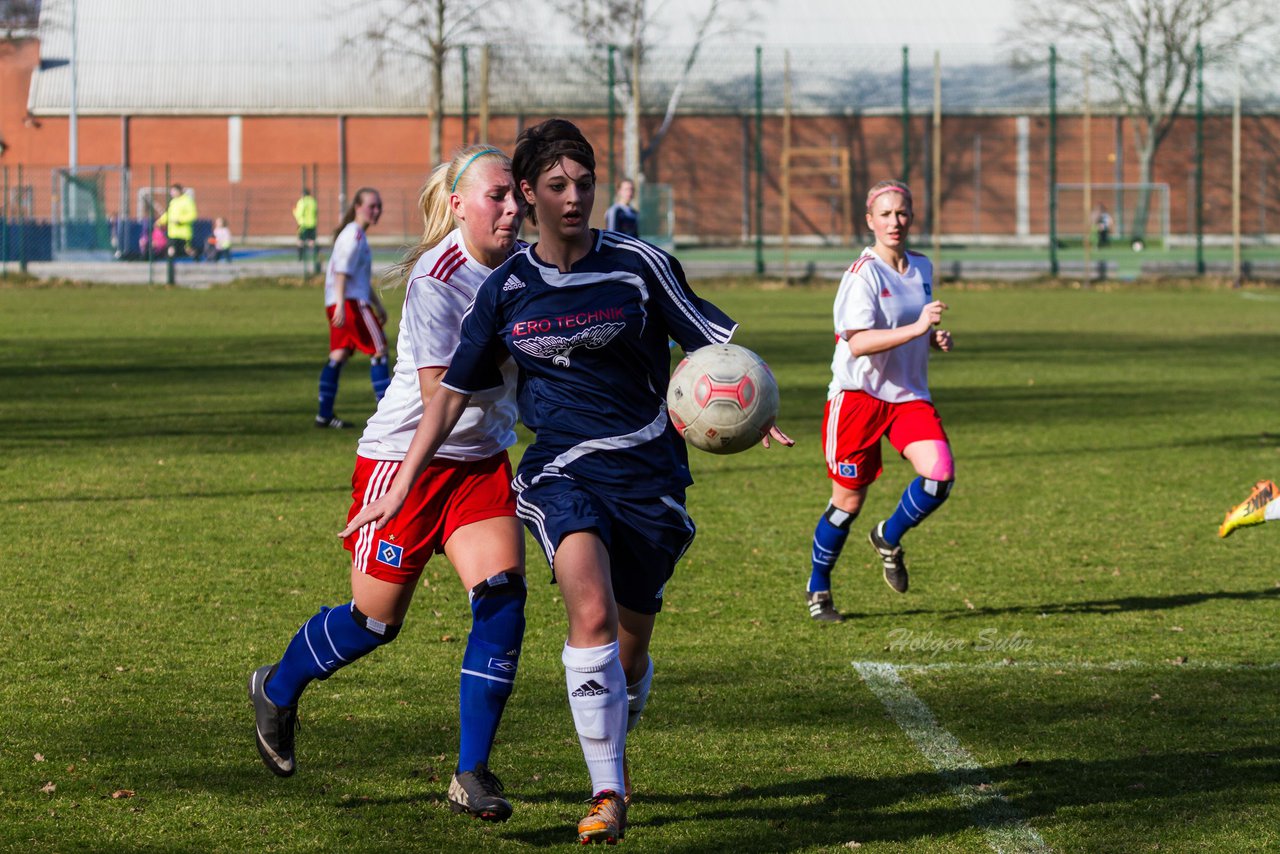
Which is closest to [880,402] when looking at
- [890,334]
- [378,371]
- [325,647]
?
[890,334]

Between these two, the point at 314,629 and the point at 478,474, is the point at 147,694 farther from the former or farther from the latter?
the point at 478,474

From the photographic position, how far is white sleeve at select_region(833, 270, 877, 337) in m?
7.36

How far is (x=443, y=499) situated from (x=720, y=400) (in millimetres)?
944

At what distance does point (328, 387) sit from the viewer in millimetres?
14000

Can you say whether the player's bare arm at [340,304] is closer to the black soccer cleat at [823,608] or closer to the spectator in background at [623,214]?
the black soccer cleat at [823,608]

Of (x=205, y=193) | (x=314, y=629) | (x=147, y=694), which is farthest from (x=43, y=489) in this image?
(x=205, y=193)

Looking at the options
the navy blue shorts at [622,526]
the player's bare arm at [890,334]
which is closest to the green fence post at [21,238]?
the player's bare arm at [890,334]

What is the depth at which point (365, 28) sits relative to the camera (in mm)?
54156

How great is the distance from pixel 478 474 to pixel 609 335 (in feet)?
2.40

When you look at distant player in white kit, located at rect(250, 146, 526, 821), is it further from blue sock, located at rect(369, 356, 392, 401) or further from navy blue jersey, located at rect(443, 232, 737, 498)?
blue sock, located at rect(369, 356, 392, 401)

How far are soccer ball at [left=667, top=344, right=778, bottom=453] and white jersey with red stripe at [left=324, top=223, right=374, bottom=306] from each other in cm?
889

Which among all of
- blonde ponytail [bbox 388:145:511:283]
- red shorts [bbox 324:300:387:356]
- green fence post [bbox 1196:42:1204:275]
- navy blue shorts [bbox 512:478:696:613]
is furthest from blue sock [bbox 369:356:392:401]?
green fence post [bbox 1196:42:1204:275]

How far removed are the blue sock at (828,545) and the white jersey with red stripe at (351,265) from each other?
21.7 ft

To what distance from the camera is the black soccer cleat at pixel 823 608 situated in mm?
7512
